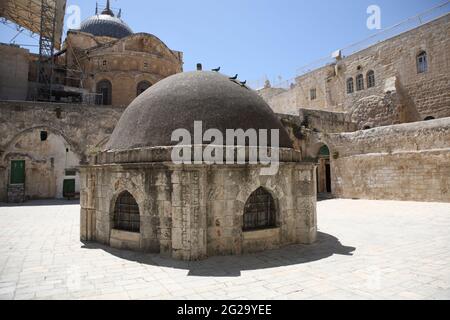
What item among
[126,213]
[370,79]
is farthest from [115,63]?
[126,213]

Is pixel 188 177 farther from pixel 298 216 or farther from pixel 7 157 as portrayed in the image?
pixel 7 157

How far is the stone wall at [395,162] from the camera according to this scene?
13.9 metres

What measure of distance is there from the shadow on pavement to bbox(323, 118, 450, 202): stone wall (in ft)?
34.0

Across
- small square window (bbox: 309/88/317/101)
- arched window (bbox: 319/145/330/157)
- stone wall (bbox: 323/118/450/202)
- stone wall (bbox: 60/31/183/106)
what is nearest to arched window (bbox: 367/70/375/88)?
small square window (bbox: 309/88/317/101)

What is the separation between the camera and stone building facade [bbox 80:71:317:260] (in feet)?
18.8

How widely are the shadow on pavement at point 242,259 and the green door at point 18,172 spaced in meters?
13.7

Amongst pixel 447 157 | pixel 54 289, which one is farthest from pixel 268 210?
pixel 447 157

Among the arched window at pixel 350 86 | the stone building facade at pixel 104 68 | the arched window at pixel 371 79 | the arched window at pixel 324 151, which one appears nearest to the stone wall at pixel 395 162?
the arched window at pixel 324 151

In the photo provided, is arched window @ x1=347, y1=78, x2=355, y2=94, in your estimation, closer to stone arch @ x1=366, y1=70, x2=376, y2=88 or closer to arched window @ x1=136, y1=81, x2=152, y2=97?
stone arch @ x1=366, y1=70, x2=376, y2=88

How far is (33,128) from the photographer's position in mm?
17719

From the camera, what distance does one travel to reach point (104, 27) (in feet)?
103

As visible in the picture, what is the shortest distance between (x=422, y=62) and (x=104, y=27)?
100.0ft

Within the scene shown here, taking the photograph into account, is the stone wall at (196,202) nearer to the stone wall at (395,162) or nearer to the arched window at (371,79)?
the stone wall at (395,162)

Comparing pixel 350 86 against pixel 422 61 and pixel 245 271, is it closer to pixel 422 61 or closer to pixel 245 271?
pixel 422 61
